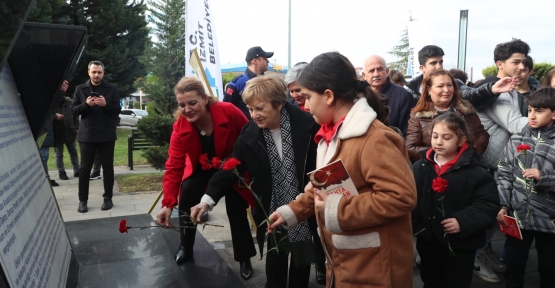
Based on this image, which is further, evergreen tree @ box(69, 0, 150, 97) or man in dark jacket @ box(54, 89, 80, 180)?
evergreen tree @ box(69, 0, 150, 97)

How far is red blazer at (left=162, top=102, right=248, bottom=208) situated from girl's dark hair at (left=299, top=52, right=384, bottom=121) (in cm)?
163

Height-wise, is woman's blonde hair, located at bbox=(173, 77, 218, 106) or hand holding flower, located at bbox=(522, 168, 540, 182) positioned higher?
woman's blonde hair, located at bbox=(173, 77, 218, 106)

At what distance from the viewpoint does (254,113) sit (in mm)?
2730

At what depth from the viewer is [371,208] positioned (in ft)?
5.55

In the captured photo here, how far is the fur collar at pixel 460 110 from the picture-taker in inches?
140

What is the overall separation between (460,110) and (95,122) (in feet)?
15.1

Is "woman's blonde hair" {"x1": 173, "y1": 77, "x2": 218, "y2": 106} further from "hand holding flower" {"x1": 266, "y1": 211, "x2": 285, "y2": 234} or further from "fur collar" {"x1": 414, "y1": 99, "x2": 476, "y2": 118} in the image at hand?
"fur collar" {"x1": 414, "y1": 99, "x2": 476, "y2": 118}

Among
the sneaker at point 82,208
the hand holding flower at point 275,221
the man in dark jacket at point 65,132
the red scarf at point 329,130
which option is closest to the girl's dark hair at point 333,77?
the red scarf at point 329,130

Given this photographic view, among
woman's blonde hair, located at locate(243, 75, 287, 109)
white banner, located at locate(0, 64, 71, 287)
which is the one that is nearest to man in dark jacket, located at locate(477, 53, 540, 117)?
woman's blonde hair, located at locate(243, 75, 287, 109)

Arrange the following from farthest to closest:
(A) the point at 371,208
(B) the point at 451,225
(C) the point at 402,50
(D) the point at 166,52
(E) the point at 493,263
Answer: (C) the point at 402,50 → (D) the point at 166,52 → (E) the point at 493,263 → (B) the point at 451,225 → (A) the point at 371,208

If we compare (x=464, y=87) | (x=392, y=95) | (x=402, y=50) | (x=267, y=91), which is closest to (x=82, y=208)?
(x=267, y=91)

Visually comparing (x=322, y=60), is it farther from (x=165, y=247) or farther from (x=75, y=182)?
(x=75, y=182)

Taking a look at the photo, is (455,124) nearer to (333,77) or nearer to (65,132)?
(333,77)

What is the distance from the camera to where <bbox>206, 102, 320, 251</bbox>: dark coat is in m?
2.79
